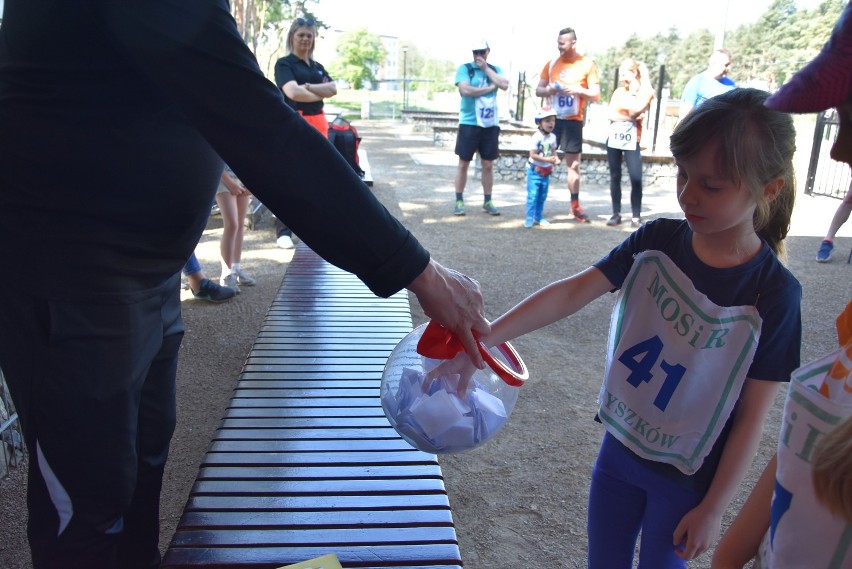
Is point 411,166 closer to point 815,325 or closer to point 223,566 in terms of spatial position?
point 815,325

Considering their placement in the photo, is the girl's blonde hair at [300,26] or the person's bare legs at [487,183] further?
the person's bare legs at [487,183]

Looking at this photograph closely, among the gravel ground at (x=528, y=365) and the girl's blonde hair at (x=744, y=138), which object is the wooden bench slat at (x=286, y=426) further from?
the girl's blonde hair at (x=744, y=138)

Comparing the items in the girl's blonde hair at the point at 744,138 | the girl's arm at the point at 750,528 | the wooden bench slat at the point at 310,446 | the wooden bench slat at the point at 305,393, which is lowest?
the wooden bench slat at the point at 305,393

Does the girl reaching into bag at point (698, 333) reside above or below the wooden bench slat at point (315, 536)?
above

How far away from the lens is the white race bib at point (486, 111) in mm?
8414

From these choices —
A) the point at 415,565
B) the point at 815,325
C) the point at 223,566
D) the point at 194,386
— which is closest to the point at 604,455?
the point at 415,565

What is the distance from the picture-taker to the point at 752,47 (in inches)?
2229

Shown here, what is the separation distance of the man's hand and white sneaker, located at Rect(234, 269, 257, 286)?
462cm

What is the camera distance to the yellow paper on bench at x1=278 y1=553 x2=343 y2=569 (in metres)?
1.66

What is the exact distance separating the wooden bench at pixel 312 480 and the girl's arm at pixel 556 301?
23.1 inches

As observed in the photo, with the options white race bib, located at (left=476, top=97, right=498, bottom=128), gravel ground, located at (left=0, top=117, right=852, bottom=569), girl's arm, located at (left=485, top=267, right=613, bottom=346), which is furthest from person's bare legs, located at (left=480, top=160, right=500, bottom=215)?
girl's arm, located at (left=485, top=267, right=613, bottom=346)

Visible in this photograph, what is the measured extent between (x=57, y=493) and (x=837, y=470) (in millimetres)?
1517

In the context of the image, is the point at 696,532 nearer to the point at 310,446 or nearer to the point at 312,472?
the point at 312,472

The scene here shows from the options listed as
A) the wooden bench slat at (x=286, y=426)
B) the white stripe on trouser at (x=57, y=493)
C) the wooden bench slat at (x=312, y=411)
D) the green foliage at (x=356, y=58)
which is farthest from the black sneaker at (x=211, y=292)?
the green foliage at (x=356, y=58)
